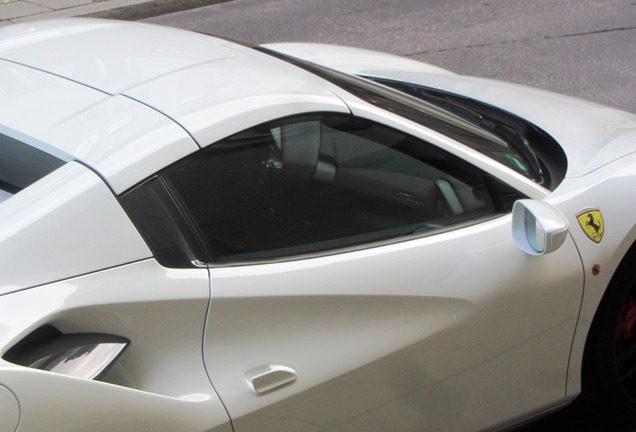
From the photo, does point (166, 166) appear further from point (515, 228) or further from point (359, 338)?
point (515, 228)

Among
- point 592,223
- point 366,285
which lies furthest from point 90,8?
point 366,285

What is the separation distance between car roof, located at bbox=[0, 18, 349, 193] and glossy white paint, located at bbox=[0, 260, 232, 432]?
10.7 inches

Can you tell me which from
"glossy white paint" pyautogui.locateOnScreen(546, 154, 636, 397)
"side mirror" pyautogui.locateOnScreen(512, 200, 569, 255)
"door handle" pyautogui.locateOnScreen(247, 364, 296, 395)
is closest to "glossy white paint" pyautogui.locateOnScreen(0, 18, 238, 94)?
"door handle" pyautogui.locateOnScreen(247, 364, 296, 395)

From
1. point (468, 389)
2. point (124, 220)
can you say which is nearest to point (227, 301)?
point (124, 220)

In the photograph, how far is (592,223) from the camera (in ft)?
9.69

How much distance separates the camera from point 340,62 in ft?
14.1

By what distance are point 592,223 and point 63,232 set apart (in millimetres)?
1681

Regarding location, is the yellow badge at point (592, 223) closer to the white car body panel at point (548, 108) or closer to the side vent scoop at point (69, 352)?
the white car body panel at point (548, 108)

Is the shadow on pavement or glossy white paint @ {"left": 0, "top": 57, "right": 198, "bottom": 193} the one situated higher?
glossy white paint @ {"left": 0, "top": 57, "right": 198, "bottom": 193}

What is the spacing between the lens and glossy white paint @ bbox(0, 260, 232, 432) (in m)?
2.05

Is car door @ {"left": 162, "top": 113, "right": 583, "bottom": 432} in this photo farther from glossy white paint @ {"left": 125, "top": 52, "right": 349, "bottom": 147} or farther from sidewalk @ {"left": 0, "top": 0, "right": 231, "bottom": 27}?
sidewalk @ {"left": 0, "top": 0, "right": 231, "bottom": 27}

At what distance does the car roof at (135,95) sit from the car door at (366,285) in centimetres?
7

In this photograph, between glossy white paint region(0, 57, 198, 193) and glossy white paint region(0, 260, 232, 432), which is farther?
glossy white paint region(0, 57, 198, 193)

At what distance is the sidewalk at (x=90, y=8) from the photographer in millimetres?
10320
